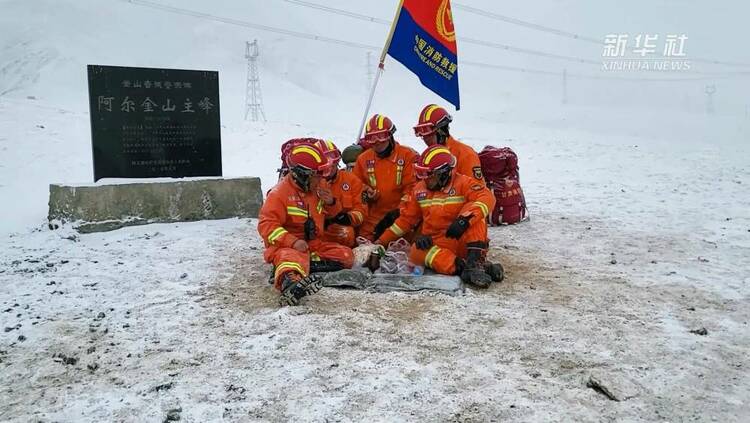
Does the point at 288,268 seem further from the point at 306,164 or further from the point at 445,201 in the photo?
the point at 445,201

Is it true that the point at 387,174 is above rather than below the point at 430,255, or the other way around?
above

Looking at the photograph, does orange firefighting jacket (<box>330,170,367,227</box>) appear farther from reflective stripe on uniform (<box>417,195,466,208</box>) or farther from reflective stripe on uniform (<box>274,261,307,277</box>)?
reflective stripe on uniform (<box>274,261,307,277</box>)

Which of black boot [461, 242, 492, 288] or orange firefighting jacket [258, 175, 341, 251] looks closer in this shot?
black boot [461, 242, 492, 288]

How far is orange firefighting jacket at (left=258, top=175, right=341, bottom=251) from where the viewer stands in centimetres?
450

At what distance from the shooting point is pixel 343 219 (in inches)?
211

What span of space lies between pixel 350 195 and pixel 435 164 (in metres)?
1.07

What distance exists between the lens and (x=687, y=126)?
33219 millimetres

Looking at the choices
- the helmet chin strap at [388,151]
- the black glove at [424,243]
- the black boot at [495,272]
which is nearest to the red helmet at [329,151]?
the helmet chin strap at [388,151]

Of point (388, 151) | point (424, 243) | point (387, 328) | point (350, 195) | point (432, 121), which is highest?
point (432, 121)

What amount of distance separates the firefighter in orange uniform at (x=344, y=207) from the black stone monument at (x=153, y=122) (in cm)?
280

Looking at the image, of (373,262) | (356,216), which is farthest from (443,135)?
(373,262)

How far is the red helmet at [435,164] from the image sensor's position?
15.3ft

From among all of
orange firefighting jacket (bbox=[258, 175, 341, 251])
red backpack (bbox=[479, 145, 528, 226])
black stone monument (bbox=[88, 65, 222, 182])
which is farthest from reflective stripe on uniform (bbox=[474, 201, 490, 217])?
black stone monument (bbox=[88, 65, 222, 182])

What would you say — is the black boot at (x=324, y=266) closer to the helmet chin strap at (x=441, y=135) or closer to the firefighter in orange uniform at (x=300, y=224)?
the firefighter in orange uniform at (x=300, y=224)
